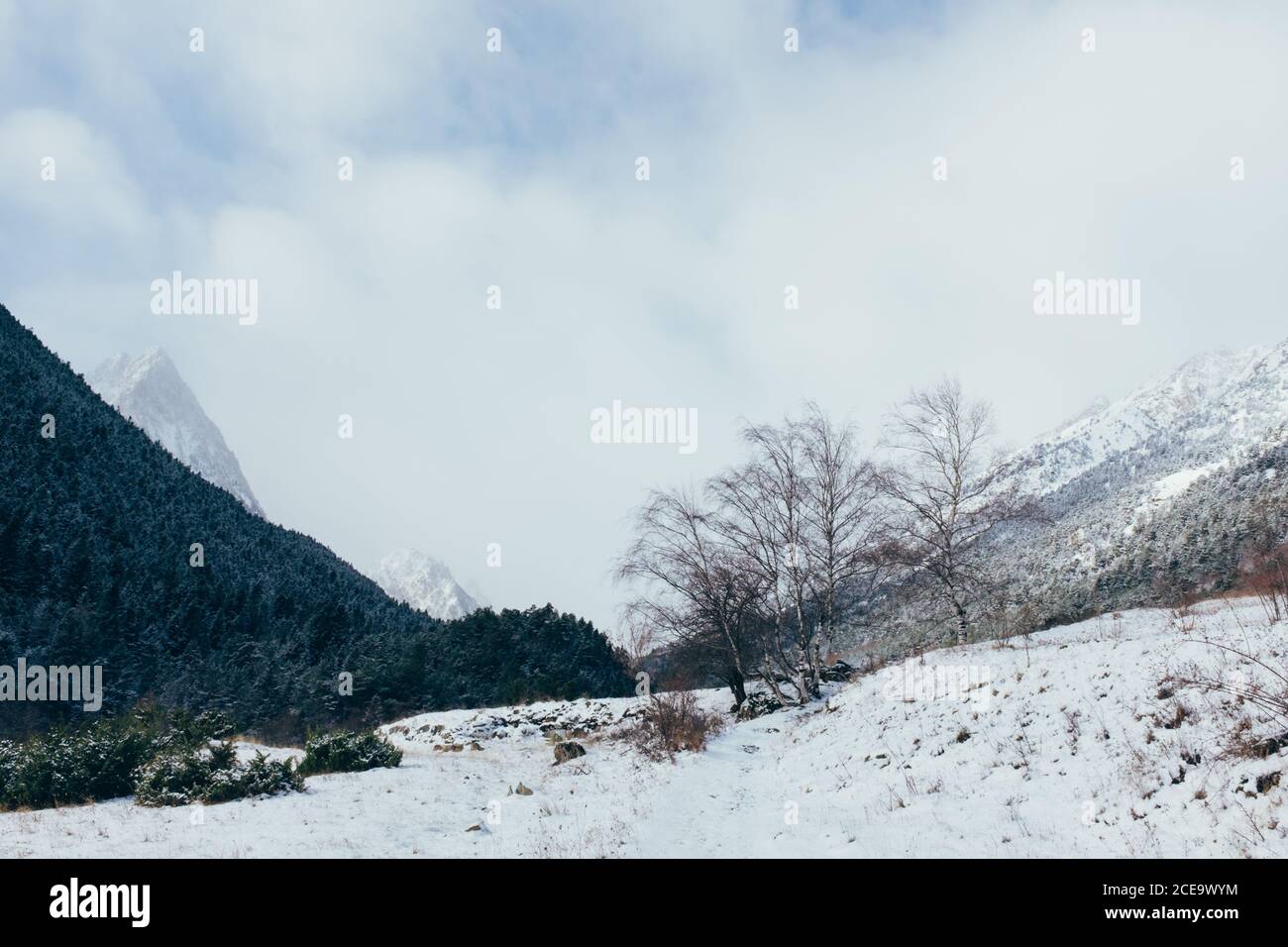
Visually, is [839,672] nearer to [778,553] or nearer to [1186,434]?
[778,553]

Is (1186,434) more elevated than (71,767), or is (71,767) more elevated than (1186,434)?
(1186,434)

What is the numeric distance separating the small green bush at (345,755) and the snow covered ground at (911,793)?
0.84m

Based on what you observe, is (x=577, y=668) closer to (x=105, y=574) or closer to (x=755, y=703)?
(x=755, y=703)

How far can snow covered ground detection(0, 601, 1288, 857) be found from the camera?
20.7 feet

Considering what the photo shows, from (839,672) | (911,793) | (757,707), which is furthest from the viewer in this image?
(839,672)

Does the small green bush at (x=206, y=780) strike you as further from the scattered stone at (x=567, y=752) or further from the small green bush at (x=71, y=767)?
the scattered stone at (x=567, y=752)

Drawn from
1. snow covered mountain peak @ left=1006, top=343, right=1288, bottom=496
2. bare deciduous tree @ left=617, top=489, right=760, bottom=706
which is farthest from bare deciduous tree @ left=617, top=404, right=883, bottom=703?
snow covered mountain peak @ left=1006, top=343, right=1288, bottom=496

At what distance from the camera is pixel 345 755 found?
16094mm

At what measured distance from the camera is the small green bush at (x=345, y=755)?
52.2ft

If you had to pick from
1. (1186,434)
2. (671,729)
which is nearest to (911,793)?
(671,729)

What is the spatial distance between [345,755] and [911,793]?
13.3 metres

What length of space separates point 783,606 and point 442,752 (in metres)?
12.6

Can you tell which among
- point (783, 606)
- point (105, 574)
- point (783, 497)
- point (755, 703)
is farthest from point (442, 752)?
point (105, 574)
